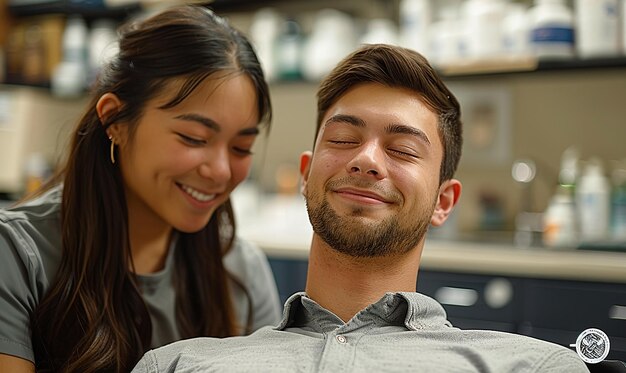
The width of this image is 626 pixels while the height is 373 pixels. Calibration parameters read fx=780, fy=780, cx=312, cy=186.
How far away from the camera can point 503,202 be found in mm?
2895

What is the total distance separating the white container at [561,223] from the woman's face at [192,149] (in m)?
1.29

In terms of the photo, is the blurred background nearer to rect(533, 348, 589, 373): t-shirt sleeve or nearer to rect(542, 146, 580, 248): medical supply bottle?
rect(542, 146, 580, 248): medical supply bottle

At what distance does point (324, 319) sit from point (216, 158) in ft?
1.35

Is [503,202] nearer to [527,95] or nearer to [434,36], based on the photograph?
[527,95]

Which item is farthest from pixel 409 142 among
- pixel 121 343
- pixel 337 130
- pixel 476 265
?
pixel 476 265

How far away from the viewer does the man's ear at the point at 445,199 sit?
1407 mm

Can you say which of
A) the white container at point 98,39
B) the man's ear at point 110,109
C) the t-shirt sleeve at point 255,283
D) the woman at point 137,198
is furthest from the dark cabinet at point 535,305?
the white container at point 98,39

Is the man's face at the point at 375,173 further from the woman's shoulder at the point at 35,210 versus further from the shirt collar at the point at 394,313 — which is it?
the woman's shoulder at the point at 35,210

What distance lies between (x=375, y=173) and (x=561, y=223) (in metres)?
1.42

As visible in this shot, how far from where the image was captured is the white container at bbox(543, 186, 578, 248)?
8.13ft

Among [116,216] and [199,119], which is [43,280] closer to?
[116,216]

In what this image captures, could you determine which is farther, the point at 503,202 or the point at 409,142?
the point at 503,202

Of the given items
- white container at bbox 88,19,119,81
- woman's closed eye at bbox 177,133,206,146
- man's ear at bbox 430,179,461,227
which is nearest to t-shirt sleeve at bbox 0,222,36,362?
woman's closed eye at bbox 177,133,206,146

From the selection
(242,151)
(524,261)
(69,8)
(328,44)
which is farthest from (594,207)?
(69,8)
